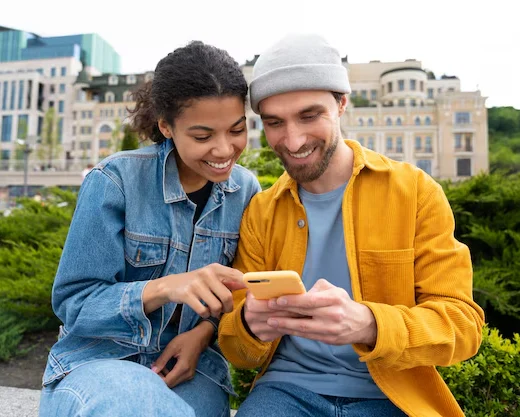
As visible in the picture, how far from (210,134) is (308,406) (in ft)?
3.06

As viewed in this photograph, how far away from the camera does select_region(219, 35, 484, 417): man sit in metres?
1.25

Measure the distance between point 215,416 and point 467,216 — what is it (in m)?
2.83

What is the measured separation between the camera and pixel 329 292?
1.16 m

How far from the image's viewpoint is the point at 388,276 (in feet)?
4.78

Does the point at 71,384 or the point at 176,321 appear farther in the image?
the point at 176,321

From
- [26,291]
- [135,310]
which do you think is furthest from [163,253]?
[26,291]

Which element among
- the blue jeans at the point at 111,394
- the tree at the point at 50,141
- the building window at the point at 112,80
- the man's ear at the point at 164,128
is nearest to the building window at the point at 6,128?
the building window at the point at 112,80

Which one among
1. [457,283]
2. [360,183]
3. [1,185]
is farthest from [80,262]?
[1,185]

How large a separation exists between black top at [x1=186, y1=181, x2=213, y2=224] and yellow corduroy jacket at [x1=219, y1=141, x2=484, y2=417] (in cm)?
26

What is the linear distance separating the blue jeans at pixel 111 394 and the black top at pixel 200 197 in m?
0.60

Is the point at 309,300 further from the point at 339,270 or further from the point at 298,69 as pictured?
the point at 298,69

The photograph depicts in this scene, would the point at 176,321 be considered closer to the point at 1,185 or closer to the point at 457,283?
the point at 457,283

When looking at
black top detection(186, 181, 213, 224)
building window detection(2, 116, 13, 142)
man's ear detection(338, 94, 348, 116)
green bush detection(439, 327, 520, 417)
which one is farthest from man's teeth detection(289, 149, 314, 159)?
building window detection(2, 116, 13, 142)

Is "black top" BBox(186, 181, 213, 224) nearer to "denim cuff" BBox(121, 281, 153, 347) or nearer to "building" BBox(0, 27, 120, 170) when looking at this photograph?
"denim cuff" BBox(121, 281, 153, 347)
